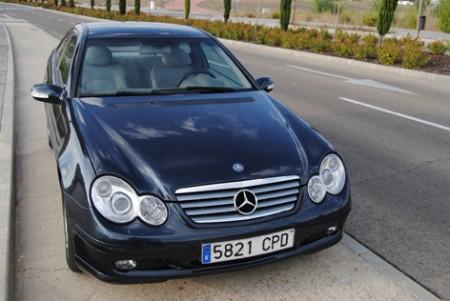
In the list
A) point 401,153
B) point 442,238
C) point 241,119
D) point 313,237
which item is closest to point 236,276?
point 313,237

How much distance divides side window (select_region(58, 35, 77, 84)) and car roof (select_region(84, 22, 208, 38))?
214mm

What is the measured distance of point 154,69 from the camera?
4.16 metres

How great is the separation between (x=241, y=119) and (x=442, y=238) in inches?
73.5

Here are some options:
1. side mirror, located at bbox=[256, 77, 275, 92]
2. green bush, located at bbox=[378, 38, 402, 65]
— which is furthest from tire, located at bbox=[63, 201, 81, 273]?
green bush, located at bbox=[378, 38, 402, 65]

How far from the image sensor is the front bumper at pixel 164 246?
266 centimetres

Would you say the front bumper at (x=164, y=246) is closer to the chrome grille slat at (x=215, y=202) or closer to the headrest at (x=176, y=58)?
the chrome grille slat at (x=215, y=202)

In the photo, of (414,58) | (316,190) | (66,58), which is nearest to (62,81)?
(66,58)

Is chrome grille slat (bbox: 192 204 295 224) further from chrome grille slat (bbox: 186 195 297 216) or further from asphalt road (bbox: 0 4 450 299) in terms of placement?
asphalt road (bbox: 0 4 450 299)

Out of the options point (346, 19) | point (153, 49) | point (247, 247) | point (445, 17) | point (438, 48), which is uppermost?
point (445, 17)

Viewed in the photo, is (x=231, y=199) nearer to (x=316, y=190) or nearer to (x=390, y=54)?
(x=316, y=190)

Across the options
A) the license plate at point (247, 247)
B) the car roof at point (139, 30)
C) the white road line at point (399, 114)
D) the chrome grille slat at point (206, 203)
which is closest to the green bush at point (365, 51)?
the white road line at point (399, 114)

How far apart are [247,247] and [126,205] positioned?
0.72 metres

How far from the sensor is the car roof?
436 cm

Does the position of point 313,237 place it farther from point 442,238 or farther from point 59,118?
point 59,118
